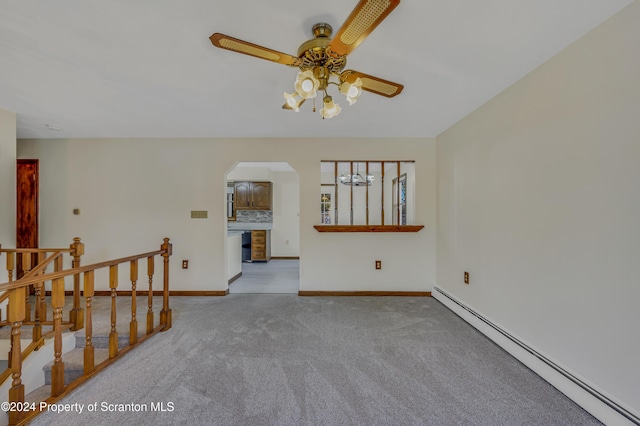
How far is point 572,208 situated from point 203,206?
386 cm

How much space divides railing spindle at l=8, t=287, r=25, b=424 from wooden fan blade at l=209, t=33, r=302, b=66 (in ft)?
5.83

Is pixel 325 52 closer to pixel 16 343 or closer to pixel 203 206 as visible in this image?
pixel 16 343

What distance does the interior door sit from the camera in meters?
3.60

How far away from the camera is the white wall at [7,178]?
269 cm

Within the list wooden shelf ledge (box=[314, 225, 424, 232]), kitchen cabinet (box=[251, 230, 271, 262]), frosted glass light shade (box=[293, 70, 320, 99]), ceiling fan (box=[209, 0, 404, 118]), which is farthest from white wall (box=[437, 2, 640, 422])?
kitchen cabinet (box=[251, 230, 271, 262])

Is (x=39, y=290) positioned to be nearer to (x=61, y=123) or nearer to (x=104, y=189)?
(x=104, y=189)

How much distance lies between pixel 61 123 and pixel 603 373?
17.4 ft

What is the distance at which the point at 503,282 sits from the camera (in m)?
2.28

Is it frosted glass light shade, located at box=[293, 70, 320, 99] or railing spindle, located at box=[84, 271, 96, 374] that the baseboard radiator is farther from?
railing spindle, located at box=[84, 271, 96, 374]

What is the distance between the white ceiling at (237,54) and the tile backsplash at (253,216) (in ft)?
12.7

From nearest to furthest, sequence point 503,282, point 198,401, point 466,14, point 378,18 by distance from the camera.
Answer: point 378,18, point 466,14, point 198,401, point 503,282

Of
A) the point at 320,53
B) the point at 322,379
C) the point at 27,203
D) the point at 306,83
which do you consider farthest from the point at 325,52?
the point at 27,203

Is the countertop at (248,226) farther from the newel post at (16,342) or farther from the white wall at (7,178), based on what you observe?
the newel post at (16,342)

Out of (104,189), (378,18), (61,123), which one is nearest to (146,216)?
(104,189)
